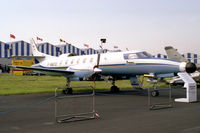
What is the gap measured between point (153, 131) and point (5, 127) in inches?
180

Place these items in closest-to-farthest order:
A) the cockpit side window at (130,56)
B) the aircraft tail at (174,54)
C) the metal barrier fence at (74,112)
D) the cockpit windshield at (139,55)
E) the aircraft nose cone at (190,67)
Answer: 1. the metal barrier fence at (74,112)
2. the aircraft nose cone at (190,67)
3. the cockpit windshield at (139,55)
4. the cockpit side window at (130,56)
5. the aircraft tail at (174,54)

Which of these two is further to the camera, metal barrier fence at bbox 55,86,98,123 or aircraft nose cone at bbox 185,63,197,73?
aircraft nose cone at bbox 185,63,197,73

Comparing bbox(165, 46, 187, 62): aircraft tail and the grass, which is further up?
bbox(165, 46, 187, 62): aircraft tail

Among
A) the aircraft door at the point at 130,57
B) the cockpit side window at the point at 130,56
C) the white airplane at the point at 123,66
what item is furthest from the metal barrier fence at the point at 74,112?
the cockpit side window at the point at 130,56

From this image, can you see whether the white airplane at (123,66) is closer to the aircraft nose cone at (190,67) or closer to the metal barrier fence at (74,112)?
the aircraft nose cone at (190,67)

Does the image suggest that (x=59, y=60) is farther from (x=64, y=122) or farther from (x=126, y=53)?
(x=64, y=122)

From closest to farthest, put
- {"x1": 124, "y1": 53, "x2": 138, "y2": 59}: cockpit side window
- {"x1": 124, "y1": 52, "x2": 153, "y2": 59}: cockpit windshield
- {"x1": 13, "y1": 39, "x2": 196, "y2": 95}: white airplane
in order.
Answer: {"x1": 13, "y1": 39, "x2": 196, "y2": 95}: white airplane, {"x1": 124, "y1": 52, "x2": 153, "y2": 59}: cockpit windshield, {"x1": 124, "y1": 53, "x2": 138, "y2": 59}: cockpit side window

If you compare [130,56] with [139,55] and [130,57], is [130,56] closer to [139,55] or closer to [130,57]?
[130,57]

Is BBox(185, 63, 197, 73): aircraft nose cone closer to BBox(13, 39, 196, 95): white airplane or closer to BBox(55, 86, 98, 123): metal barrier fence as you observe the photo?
BBox(13, 39, 196, 95): white airplane

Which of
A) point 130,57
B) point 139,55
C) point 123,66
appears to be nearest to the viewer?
point 139,55

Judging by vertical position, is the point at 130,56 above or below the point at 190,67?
above

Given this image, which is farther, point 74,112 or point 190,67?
point 190,67

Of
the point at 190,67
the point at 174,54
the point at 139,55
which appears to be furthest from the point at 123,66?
the point at 174,54

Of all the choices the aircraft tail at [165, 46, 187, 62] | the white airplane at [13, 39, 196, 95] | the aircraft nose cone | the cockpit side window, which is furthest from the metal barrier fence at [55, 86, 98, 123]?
the aircraft tail at [165, 46, 187, 62]
